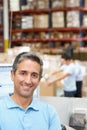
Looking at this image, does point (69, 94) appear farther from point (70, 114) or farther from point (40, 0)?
point (40, 0)

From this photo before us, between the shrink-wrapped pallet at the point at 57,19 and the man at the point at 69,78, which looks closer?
the man at the point at 69,78

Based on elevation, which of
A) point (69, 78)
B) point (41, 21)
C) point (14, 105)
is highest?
point (41, 21)

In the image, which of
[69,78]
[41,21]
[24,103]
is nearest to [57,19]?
[41,21]

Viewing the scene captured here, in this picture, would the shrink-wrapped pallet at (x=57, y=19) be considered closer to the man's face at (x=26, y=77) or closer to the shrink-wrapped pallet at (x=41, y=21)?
the shrink-wrapped pallet at (x=41, y=21)

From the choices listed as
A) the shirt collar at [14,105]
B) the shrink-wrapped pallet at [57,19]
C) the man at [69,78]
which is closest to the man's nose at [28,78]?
the shirt collar at [14,105]

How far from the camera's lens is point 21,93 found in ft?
6.70

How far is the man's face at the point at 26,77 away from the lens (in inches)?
80.0

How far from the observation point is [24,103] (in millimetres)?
2078

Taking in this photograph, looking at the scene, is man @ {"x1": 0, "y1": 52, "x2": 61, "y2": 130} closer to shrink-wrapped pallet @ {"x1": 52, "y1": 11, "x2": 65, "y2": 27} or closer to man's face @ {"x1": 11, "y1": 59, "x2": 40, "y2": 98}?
man's face @ {"x1": 11, "y1": 59, "x2": 40, "y2": 98}

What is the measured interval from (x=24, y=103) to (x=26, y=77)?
157 millimetres

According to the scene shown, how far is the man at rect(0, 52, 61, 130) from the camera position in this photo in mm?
2031

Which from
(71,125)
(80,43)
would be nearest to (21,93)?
(71,125)

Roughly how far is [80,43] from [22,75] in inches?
383

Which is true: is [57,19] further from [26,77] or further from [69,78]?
[26,77]
